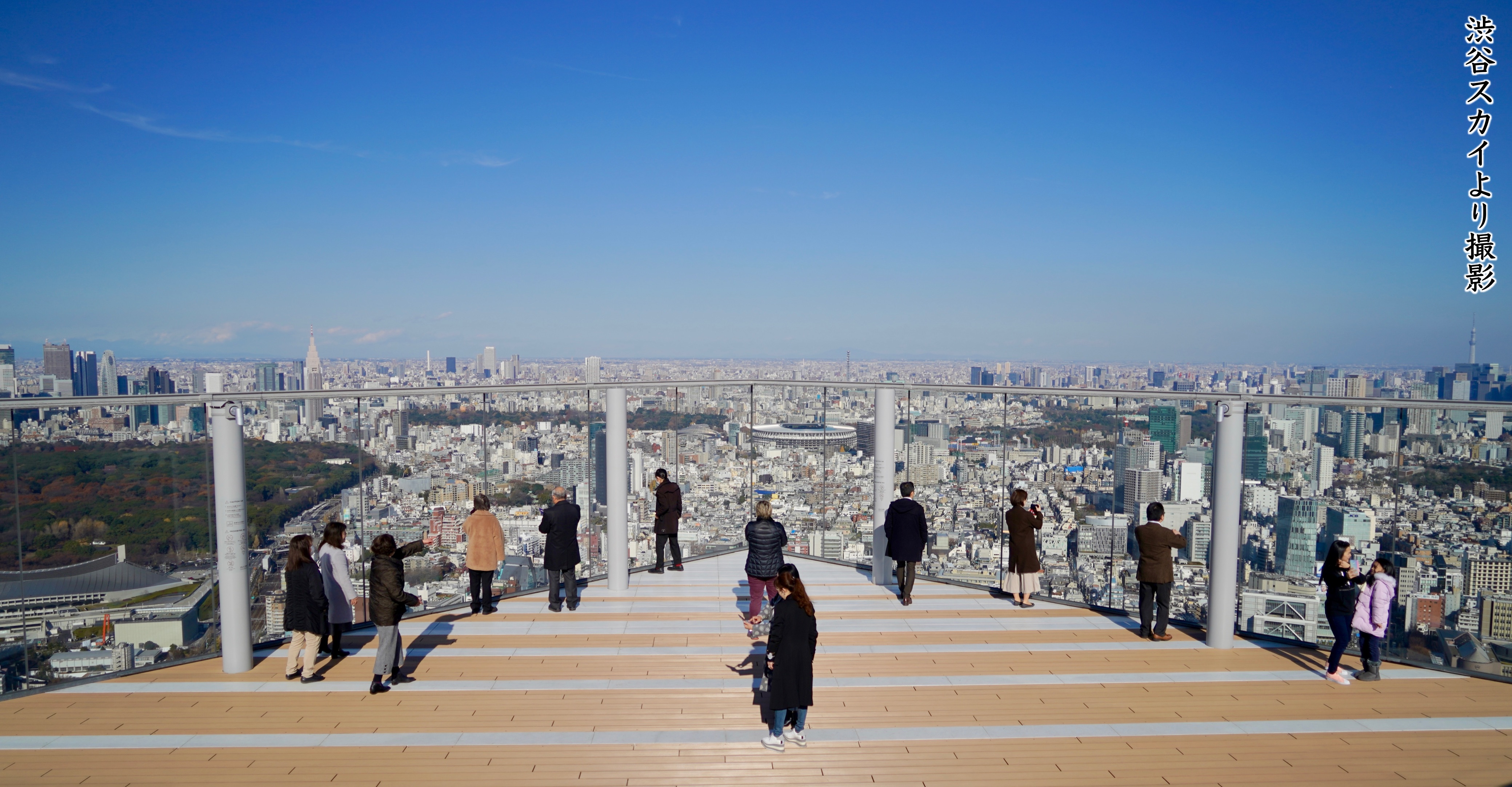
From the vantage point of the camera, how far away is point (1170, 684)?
7113mm

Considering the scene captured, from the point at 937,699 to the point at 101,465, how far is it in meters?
8.01

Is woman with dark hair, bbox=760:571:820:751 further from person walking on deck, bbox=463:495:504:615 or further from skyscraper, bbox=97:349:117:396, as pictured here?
skyscraper, bbox=97:349:117:396

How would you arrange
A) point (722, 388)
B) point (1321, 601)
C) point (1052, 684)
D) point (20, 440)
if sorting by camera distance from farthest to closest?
point (722, 388), point (1321, 601), point (1052, 684), point (20, 440)

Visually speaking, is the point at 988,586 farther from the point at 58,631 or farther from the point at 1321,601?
the point at 58,631

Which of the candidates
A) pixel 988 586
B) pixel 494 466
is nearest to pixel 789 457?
pixel 988 586

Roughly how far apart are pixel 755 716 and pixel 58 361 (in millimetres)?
23296

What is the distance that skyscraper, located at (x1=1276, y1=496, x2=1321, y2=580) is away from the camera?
7660mm

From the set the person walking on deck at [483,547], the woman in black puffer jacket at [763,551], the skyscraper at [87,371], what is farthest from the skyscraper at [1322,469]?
the skyscraper at [87,371]

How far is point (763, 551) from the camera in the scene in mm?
8039

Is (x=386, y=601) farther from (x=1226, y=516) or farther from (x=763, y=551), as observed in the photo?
(x=1226, y=516)

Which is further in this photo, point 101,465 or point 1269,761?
point 101,465

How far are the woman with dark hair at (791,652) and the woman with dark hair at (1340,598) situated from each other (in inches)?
214

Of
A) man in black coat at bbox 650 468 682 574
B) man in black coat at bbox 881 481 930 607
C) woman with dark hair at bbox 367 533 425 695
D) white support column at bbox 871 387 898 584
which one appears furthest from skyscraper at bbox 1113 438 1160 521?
woman with dark hair at bbox 367 533 425 695

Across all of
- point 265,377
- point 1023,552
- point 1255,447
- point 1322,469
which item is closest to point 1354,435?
point 1322,469
